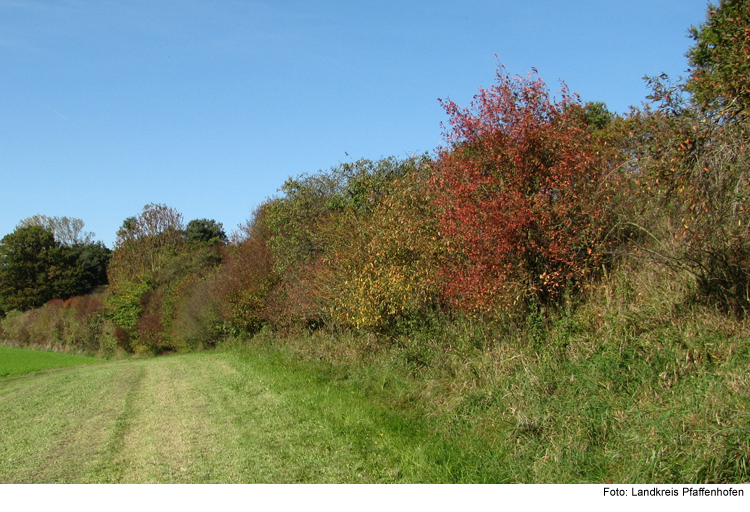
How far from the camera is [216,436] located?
904 cm

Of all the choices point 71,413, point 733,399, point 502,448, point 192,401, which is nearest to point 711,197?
point 733,399

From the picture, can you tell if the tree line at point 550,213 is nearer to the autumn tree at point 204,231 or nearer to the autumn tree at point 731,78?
the autumn tree at point 731,78

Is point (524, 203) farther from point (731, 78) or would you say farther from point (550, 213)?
point (731, 78)

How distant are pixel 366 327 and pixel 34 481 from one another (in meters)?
10.5

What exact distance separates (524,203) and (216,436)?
631 centimetres

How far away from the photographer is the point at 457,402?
919 centimetres

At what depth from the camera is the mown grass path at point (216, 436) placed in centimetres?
716

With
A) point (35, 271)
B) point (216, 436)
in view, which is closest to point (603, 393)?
point (216, 436)

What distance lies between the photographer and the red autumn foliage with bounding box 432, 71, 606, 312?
403 inches

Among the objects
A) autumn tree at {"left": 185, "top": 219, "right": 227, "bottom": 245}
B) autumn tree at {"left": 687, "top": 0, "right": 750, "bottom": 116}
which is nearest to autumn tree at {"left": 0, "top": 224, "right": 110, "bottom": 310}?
autumn tree at {"left": 185, "top": 219, "right": 227, "bottom": 245}

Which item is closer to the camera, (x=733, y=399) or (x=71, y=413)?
(x=733, y=399)

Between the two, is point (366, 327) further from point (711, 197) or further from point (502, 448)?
point (711, 197)

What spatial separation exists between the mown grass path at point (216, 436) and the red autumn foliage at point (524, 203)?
3.19m

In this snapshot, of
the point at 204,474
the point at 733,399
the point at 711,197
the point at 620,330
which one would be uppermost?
the point at 711,197
